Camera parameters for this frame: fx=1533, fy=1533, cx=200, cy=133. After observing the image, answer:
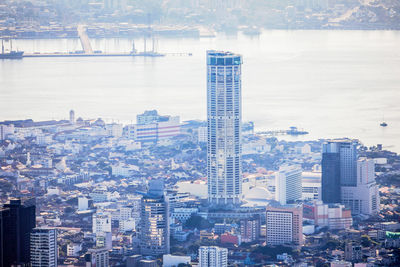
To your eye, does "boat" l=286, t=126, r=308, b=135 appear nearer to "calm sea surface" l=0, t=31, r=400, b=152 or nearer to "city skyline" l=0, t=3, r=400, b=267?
"city skyline" l=0, t=3, r=400, b=267

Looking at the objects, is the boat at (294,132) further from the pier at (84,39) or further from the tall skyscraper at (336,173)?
the pier at (84,39)

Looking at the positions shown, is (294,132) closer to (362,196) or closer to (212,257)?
(362,196)

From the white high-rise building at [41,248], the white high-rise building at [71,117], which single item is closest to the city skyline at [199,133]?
the white high-rise building at [41,248]

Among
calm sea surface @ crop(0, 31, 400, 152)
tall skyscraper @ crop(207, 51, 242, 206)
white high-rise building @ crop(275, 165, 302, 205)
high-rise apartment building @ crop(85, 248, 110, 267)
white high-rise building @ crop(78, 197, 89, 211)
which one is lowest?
high-rise apartment building @ crop(85, 248, 110, 267)

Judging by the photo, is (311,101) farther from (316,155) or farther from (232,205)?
(232,205)

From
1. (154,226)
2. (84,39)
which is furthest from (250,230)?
(84,39)

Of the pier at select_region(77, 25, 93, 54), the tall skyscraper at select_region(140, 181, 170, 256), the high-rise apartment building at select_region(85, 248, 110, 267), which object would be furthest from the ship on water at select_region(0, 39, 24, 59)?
the high-rise apartment building at select_region(85, 248, 110, 267)
